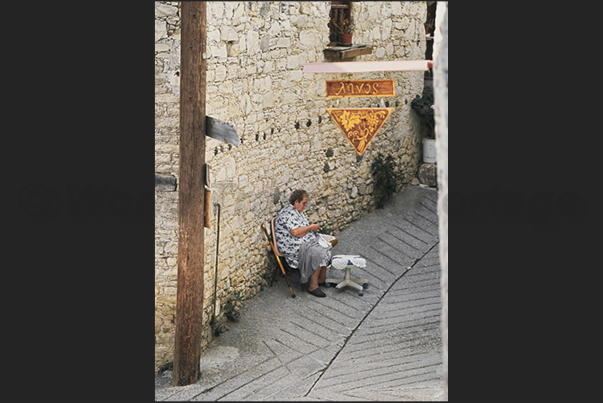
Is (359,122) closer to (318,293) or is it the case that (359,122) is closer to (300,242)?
(300,242)

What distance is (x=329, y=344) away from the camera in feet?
30.5

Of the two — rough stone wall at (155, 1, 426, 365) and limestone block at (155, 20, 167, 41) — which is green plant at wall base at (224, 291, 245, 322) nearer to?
rough stone wall at (155, 1, 426, 365)

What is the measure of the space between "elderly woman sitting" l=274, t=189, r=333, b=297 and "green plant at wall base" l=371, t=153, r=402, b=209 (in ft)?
8.19

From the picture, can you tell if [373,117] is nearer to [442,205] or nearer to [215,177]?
[215,177]

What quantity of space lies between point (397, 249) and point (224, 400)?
4.63 metres

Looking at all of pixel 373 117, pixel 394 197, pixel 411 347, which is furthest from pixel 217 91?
pixel 394 197

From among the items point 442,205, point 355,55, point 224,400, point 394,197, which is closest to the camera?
point 442,205

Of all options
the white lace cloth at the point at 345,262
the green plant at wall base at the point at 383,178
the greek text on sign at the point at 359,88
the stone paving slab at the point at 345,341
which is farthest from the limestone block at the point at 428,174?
the greek text on sign at the point at 359,88

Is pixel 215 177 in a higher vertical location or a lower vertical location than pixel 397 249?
higher

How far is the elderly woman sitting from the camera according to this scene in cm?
1013

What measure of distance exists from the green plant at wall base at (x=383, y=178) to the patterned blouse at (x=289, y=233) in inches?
100

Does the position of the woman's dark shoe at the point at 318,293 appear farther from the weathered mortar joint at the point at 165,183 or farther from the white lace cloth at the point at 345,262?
the weathered mortar joint at the point at 165,183

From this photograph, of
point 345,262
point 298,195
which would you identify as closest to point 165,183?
point 298,195

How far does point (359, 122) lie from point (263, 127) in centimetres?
115
